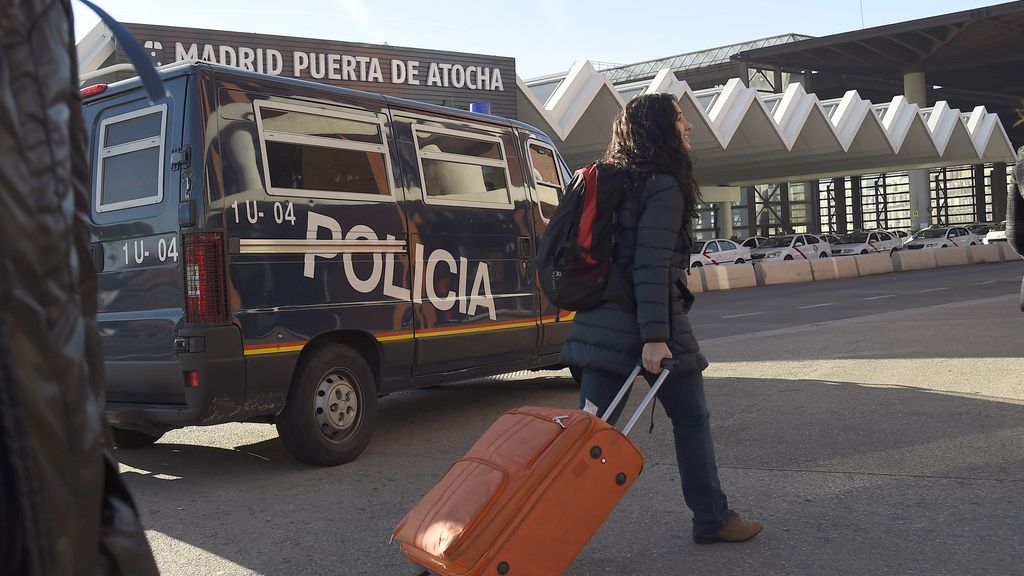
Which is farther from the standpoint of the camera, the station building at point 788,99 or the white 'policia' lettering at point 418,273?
the station building at point 788,99

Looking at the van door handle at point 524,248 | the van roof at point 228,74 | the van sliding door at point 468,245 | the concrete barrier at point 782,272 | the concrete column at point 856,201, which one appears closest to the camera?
the van roof at point 228,74

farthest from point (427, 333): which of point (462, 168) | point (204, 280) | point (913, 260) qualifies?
point (913, 260)

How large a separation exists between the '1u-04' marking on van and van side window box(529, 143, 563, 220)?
3.48 feet

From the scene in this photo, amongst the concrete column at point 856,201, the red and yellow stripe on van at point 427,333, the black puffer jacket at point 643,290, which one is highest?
the concrete column at point 856,201

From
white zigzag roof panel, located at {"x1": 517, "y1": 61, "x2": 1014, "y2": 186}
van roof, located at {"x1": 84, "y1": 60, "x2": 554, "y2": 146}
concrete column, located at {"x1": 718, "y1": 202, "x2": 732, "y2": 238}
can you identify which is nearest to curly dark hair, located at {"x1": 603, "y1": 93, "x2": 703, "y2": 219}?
van roof, located at {"x1": 84, "y1": 60, "x2": 554, "y2": 146}

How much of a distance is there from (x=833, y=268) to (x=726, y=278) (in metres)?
4.96

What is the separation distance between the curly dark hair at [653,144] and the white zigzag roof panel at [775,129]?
2404 cm

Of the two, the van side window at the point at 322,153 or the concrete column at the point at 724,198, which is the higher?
the concrete column at the point at 724,198

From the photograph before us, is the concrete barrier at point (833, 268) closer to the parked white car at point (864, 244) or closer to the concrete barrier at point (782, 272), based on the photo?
the concrete barrier at point (782, 272)

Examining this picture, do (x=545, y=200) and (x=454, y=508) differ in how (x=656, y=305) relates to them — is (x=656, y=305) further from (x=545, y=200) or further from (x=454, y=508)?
(x=545, y=200)

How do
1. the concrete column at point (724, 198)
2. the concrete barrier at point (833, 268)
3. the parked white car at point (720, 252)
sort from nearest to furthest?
the concrete barrier at point (833, 268)
the parked white car at point (720, 252)
the concrete column at point (724, 198)

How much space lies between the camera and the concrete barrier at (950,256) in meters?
37.8

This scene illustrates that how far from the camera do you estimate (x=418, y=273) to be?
6.89 meters

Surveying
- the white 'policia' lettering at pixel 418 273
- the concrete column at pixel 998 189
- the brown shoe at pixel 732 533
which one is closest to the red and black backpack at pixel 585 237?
the brown shoe at pixel 732 533
